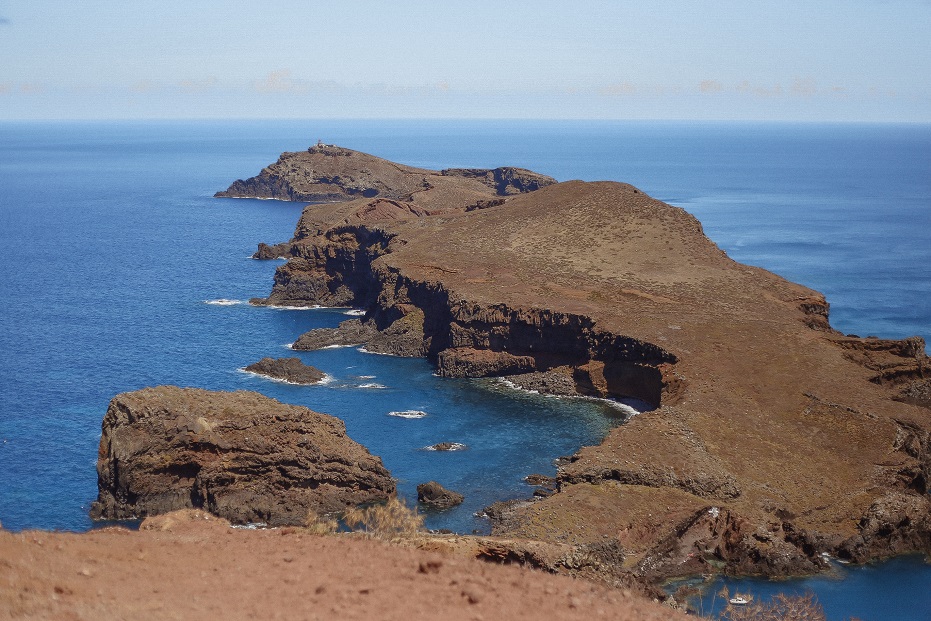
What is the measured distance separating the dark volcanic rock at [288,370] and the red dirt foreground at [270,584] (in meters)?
46.9

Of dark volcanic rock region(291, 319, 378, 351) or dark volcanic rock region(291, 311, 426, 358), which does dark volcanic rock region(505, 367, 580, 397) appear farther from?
dark volcanic rock region(291, 319, 378, 351)

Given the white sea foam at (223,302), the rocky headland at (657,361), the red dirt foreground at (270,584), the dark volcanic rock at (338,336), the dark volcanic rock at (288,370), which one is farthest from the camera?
the white sea foam at (223,302)

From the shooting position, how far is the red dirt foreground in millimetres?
19141

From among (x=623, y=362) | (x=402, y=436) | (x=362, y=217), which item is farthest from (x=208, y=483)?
(x=362, y=217)

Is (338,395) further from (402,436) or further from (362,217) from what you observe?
(362,217)

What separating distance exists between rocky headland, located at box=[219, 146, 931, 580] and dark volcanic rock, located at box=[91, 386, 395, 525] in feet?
36.4

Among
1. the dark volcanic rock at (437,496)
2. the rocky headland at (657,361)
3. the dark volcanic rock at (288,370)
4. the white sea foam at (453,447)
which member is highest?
the rocky headland at (657,361)

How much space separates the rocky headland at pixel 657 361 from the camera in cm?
4294

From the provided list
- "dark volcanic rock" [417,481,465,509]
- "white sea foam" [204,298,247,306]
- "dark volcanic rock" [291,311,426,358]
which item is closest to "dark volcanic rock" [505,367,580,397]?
"dark volcanic rock" [291,311,426,358]

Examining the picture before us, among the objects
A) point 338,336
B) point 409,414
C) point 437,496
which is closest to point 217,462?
A: point 437,496

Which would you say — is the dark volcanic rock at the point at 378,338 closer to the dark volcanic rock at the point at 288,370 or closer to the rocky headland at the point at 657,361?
the rocky headland at the point at 657,361

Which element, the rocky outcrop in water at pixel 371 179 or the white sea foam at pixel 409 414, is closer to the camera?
the white sea foam at pixel 409 414

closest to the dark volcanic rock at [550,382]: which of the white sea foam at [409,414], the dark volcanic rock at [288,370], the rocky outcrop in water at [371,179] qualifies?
the white sea foam at [409,414]

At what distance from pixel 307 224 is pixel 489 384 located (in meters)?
50.7
